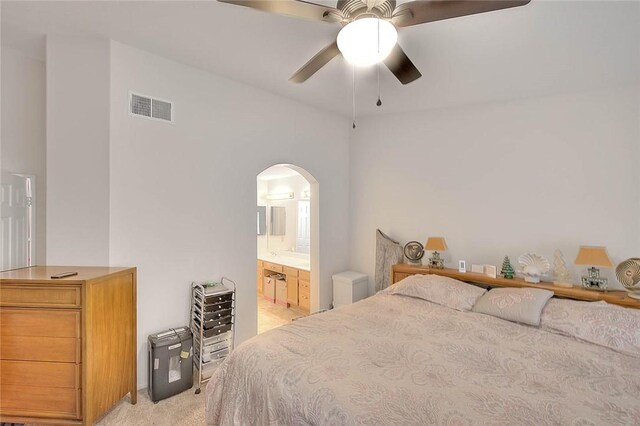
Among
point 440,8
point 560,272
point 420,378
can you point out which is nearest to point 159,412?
point 420,378

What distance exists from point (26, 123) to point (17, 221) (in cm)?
81

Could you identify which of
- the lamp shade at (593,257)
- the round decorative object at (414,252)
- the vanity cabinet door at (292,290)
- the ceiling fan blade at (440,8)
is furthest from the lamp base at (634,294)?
the vanity cabinet door at (292,290)

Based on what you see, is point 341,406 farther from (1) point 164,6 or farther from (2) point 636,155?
(2) point 636,155

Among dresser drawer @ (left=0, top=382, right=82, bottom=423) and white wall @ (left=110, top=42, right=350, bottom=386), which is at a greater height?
white wall @ (left=110, top=42, right=350, bottom=386)

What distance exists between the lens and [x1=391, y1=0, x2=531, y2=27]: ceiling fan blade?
124 centimetres

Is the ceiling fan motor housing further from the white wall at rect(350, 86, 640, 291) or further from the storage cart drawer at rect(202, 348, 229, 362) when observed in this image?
the storage cart drawer at rect(202, 348, 229, 362)

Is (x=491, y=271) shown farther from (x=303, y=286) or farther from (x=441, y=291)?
(x=303, y=286)

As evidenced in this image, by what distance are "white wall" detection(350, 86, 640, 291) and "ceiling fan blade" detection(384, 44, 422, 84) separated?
69.2 inches

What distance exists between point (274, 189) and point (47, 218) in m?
3.97

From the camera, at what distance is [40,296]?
1814mm

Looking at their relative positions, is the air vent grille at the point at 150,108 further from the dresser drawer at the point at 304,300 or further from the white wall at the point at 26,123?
the dresser drawer at the point at 304,300

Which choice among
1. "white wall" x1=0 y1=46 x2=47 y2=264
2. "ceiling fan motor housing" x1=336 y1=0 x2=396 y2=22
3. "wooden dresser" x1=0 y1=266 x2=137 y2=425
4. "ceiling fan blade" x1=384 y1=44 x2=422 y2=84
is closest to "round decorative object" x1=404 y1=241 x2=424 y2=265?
"ceiling fan blade" x1=384 y1=44 x2=422 y2=84

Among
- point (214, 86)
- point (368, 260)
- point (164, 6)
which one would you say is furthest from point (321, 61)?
point (368, 260)

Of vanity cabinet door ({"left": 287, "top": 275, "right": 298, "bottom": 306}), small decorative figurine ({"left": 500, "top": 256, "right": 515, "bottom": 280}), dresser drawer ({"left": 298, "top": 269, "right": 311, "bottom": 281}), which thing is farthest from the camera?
vanity cabinet door ({"left": 287, "top": 275, "right": 298, "bottom": 306})
